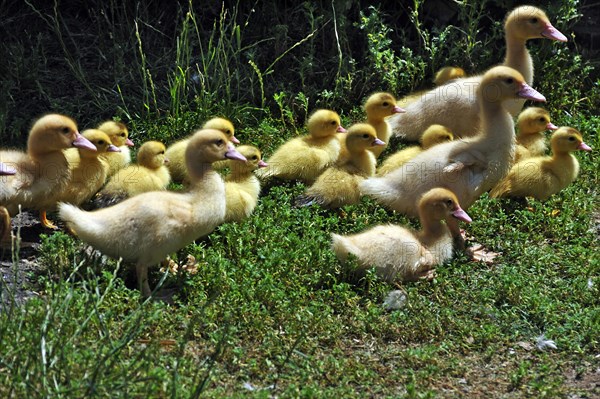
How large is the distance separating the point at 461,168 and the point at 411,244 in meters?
0.78

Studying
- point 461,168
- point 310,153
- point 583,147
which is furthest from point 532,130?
point 310,153

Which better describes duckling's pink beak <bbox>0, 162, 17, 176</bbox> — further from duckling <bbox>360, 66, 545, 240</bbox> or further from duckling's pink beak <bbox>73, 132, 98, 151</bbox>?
duckling <bbox>360, 66, 545, 240</bbox>

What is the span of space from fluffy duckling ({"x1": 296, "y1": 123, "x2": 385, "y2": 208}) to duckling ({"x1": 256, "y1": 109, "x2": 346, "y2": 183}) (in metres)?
0.10

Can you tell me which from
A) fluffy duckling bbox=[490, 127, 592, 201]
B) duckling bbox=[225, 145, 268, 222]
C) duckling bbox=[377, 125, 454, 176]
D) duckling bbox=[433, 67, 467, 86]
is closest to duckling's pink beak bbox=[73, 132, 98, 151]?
duckling bbox=[225, 145, 268, 222]

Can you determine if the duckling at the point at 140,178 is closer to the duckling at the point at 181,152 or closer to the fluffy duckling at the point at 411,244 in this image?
the duckling at the point at 181,152

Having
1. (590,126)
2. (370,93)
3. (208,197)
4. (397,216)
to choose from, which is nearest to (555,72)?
(590,126)

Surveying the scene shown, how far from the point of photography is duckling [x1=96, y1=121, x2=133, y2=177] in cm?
760

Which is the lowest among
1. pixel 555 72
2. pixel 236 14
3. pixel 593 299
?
pixel 593 299

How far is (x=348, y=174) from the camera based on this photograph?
25.1 feet

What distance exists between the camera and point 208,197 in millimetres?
6500

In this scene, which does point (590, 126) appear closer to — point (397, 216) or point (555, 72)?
point (555, 72)

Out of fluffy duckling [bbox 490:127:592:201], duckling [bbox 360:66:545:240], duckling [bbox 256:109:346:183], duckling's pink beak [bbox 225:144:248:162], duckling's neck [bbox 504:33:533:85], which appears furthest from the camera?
duckling's neck [bbox 504:33:533:85]

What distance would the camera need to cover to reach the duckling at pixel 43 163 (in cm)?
686

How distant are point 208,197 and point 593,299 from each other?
237cm
